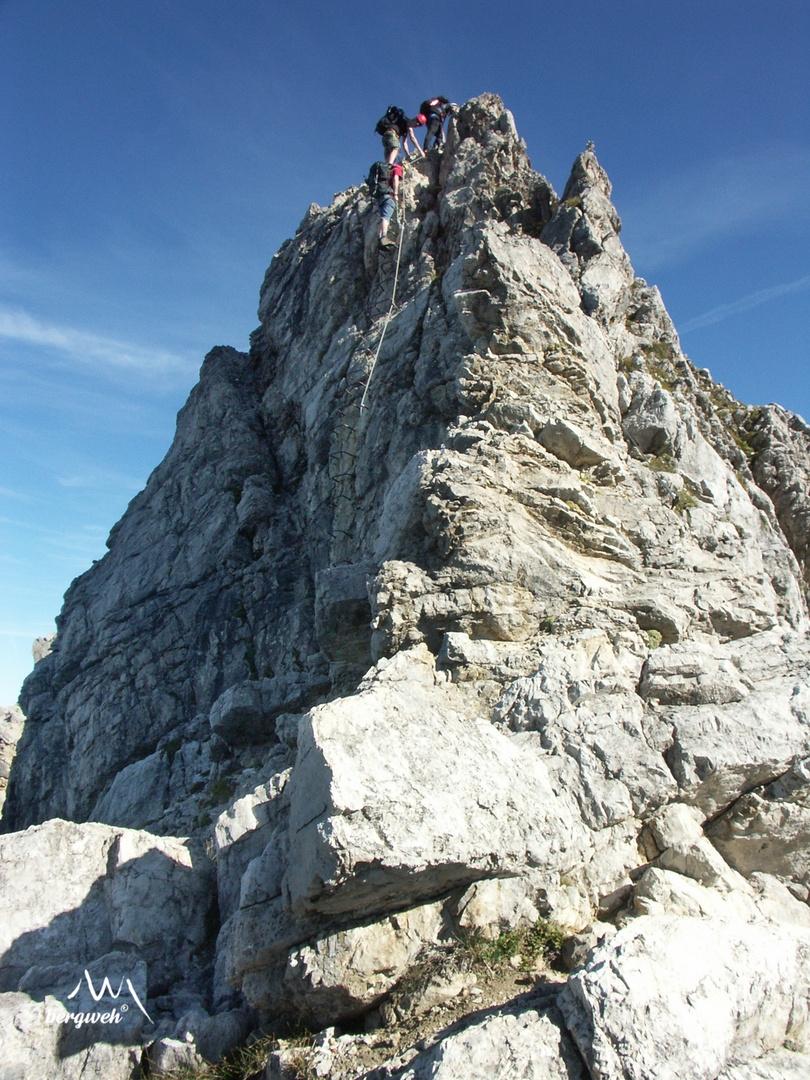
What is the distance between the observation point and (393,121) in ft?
98.7

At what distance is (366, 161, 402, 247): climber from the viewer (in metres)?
26.8

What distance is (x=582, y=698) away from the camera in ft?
33.6

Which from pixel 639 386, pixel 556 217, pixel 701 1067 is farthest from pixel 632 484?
pixel 556 217

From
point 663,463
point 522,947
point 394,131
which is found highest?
point 394,131

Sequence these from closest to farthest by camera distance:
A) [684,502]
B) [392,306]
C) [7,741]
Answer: [684,502] → [392,306] → [7,741]

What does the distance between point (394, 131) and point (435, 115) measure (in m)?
3.81

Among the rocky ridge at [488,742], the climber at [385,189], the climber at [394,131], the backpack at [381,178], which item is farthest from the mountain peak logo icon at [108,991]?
the climber at [394,131]

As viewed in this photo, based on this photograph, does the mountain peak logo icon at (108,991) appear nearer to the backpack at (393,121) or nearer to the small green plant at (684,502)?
the small green plant at (684,502)

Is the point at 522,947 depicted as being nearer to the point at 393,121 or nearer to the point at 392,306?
the point at 392,306

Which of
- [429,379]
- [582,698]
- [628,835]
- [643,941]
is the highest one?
[429,379]

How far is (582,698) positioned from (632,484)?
274 inches

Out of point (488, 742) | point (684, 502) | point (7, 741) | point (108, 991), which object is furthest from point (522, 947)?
point (7, 741)

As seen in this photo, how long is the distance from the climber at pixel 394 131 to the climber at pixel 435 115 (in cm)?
104

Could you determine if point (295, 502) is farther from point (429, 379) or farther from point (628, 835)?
point (628, 835)
